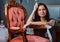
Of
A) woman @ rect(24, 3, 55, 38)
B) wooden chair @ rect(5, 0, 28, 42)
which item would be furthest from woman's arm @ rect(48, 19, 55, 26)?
wooden chair @ rect(5, 0, 28, 42)

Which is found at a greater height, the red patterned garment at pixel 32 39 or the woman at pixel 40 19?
the woman at pixel 40 19

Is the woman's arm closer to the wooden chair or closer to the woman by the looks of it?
the woman

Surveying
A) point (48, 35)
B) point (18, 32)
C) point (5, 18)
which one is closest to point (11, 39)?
point (18, 32)

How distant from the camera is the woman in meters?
2.07

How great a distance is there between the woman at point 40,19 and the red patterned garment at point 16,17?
→ 0.10m

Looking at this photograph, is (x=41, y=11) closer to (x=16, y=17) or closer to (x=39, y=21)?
(x=39, y=21)

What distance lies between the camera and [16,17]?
2.11 metres

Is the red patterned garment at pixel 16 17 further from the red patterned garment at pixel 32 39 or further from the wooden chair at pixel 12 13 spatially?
the red patterned garment at pixel 32 39

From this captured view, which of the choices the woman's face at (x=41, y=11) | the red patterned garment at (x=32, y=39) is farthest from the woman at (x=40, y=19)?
the red patterned garment at (x=32, y=39)

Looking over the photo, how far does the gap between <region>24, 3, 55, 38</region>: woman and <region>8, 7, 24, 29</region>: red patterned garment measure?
0.33 feet

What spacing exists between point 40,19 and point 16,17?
34 cm

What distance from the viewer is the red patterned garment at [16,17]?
207 cm

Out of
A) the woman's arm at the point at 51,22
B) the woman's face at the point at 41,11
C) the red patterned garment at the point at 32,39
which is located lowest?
the red patterned garment at the point at 32,39

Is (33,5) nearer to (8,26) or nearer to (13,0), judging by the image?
(13,0)
